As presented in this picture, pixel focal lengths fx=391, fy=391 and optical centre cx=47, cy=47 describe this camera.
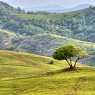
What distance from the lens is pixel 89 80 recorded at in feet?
331

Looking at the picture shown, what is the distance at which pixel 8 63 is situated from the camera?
607 feet

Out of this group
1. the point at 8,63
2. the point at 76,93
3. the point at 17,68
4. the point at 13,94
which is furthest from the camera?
the point at 8,63

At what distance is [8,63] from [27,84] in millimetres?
84009

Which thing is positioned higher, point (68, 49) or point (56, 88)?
point (68, 49)

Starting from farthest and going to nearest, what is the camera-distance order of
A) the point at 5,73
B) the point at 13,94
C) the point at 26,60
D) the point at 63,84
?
the point at 26,60
the point at 5,73
the point at 63,84
the point at 13,94

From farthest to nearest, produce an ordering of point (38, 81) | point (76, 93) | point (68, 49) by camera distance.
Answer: point (68, 49) < point (38, 81) < point (76, 93)

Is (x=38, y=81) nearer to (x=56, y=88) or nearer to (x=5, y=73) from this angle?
(x=56, y=88)

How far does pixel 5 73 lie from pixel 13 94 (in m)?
66.3

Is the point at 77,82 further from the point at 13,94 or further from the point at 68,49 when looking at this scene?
the point at 68,49

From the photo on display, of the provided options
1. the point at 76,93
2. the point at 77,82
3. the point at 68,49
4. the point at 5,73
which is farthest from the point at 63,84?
the point at 5,73

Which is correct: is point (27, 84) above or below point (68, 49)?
below

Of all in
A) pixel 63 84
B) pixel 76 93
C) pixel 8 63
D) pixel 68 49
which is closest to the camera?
pixel 76 93

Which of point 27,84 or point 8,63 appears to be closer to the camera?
point 27,84

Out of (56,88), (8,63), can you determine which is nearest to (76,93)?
(56,88)
